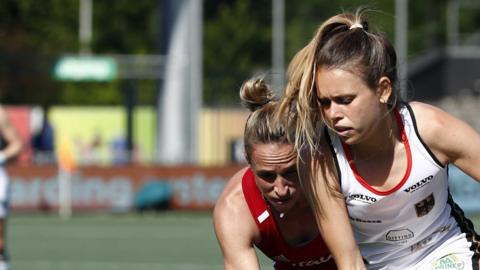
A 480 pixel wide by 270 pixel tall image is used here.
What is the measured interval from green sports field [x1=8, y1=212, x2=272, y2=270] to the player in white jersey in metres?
7.41

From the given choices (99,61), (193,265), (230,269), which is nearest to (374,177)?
(230,269)

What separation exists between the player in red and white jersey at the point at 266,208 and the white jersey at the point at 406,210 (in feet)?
1.04

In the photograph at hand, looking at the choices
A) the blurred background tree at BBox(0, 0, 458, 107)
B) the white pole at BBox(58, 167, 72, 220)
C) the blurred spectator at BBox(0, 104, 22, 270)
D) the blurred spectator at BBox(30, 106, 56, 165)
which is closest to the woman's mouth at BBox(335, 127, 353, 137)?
the blurred spectator at BBox(0, 104, 22, 270)

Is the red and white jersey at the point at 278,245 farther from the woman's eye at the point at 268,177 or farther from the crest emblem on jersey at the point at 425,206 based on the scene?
the crest emblem on jersey at the point at 425,206

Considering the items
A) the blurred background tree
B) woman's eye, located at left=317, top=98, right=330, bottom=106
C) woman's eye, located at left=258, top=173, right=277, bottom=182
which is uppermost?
woman's eye, located at left=317, top=98, right=330, bottom=106

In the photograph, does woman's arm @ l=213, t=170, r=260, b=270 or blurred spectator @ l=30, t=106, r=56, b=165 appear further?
blurred spectator @ l=30, t=106, r=56, b=165

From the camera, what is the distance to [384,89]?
5297 mm

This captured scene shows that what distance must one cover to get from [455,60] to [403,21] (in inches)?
208

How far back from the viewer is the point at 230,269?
19.5 ft

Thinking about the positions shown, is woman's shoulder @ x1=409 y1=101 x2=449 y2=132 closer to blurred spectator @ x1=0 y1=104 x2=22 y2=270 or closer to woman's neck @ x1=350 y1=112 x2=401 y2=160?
woman's neck @ x1=350 y1=112 x2=401 y2=160

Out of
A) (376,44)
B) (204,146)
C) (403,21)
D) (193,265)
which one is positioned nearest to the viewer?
(376,44)

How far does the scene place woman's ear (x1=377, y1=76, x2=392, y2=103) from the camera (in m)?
5.27

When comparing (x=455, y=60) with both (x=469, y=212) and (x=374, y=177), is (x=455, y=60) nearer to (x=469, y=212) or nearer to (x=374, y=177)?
(x=469, y=212)

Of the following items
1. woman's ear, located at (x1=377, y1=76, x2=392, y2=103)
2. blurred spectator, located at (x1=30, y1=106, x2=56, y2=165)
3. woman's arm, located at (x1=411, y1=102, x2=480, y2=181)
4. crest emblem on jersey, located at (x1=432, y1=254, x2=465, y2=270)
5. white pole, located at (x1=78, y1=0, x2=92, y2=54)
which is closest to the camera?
woman's ear, located at (x1=377, y1=76, x2=392, y2=103)
